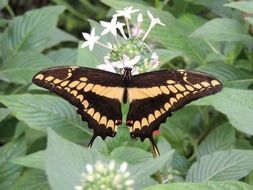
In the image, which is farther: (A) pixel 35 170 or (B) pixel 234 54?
(B) pixel 234 54

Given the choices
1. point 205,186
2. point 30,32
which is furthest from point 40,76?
point 30,32

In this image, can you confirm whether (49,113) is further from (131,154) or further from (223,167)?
(223,167)

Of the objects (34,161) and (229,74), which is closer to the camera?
(34,161)

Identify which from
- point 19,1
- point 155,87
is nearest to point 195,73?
point 155,87

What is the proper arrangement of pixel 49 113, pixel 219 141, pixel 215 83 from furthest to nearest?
pixel 219 141 < pixel 49 113 < pixel 215 83

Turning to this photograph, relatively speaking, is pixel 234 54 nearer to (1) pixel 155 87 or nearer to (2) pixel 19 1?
(1) pixel 155 87

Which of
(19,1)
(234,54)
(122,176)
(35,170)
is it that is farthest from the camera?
(19,1)

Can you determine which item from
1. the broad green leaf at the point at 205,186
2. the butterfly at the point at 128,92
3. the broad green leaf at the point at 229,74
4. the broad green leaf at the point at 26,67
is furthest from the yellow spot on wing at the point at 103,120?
the broad green leaf at the point at 26,67

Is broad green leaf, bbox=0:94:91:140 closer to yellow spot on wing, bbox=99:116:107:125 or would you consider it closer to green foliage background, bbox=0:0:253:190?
green foliage background, bbox=0:0:253:190

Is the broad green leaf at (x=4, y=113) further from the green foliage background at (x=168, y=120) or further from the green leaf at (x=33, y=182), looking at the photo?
the green leaf at (x=33, y=182)
